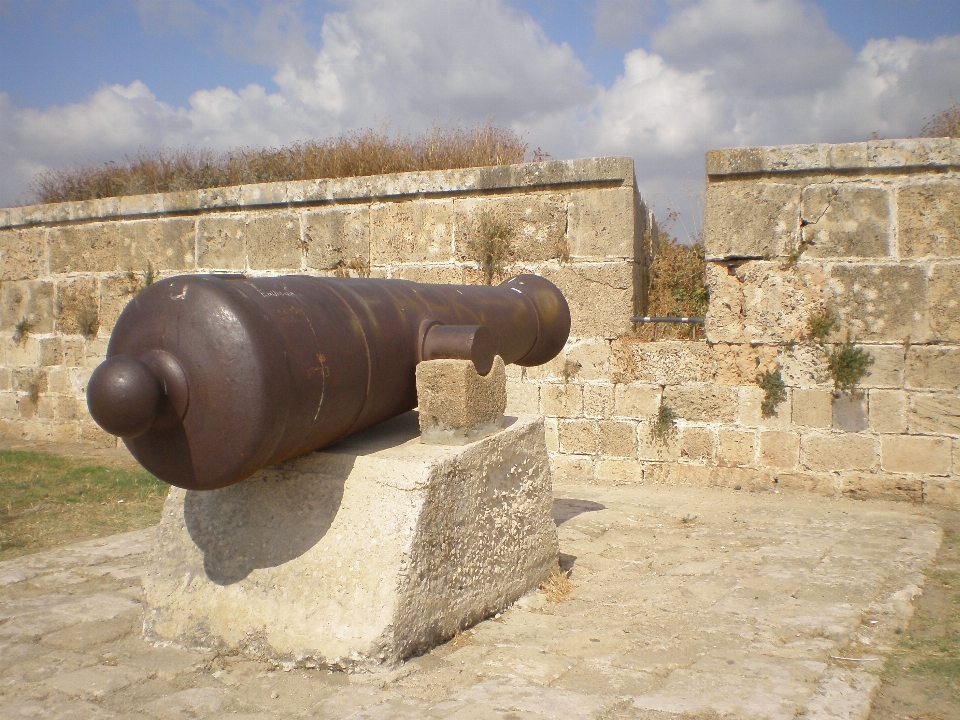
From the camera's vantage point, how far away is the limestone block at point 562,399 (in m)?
6.53

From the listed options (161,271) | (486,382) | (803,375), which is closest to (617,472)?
(803,375)

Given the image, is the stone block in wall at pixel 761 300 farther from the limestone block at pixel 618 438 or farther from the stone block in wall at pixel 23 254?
the stone block in wall at pixel 23 254

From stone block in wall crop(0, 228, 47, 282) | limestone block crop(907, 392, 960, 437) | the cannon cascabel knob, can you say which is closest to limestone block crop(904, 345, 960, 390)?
limestone block crop(907, 392, 960, 437)

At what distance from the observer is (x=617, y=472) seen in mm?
6391

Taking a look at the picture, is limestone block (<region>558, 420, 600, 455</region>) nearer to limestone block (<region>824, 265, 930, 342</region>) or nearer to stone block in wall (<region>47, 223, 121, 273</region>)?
limestone block (<region>824, 265, 930, 342</region>)

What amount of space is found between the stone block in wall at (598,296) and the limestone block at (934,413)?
2.02 m

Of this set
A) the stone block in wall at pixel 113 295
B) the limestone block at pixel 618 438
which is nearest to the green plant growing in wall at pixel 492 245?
the limestone block at pixel 618 438

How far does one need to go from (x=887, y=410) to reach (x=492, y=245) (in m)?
3.16

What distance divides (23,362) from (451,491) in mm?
7686

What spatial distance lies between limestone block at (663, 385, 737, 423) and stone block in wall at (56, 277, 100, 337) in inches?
233

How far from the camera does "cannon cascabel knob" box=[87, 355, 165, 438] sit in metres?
2.31

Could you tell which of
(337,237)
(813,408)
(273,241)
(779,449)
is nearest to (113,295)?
(273,241)

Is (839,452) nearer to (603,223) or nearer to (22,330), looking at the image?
(603,223)

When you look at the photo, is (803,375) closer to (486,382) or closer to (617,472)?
(617,472)
